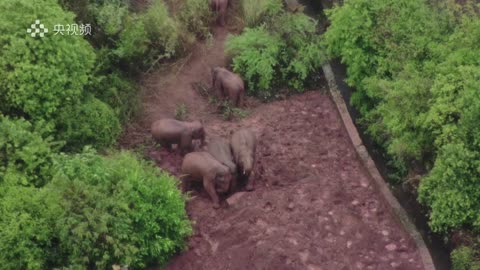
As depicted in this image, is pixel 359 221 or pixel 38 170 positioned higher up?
pixel 38 170

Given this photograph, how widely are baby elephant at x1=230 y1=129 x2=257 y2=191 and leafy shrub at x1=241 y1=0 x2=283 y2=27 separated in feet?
9.74

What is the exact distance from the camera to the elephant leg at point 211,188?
8305 mm

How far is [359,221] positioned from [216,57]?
13.9 feet

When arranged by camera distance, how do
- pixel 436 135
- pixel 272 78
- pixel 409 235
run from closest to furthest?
pixel 436 135, pixel 409 235, pixel 272 78

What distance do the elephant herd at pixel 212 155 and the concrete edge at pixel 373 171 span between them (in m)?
1.56

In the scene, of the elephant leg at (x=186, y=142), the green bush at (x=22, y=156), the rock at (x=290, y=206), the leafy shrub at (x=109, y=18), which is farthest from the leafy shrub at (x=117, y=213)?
the leafy shrub at (x=109, y=18)

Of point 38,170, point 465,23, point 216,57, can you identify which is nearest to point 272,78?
point 216,57

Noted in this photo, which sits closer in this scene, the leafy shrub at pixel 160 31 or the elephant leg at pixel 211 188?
the elephant leg at pixel 211 188

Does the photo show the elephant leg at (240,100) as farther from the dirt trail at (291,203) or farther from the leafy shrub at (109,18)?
the leafy shrub at (109,18)

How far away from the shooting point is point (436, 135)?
7.46 meters

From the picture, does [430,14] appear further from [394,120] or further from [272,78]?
[272,78]

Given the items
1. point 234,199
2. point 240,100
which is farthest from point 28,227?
point 240,100

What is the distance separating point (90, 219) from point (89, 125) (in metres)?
2.10

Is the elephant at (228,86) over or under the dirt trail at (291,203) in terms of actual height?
over
